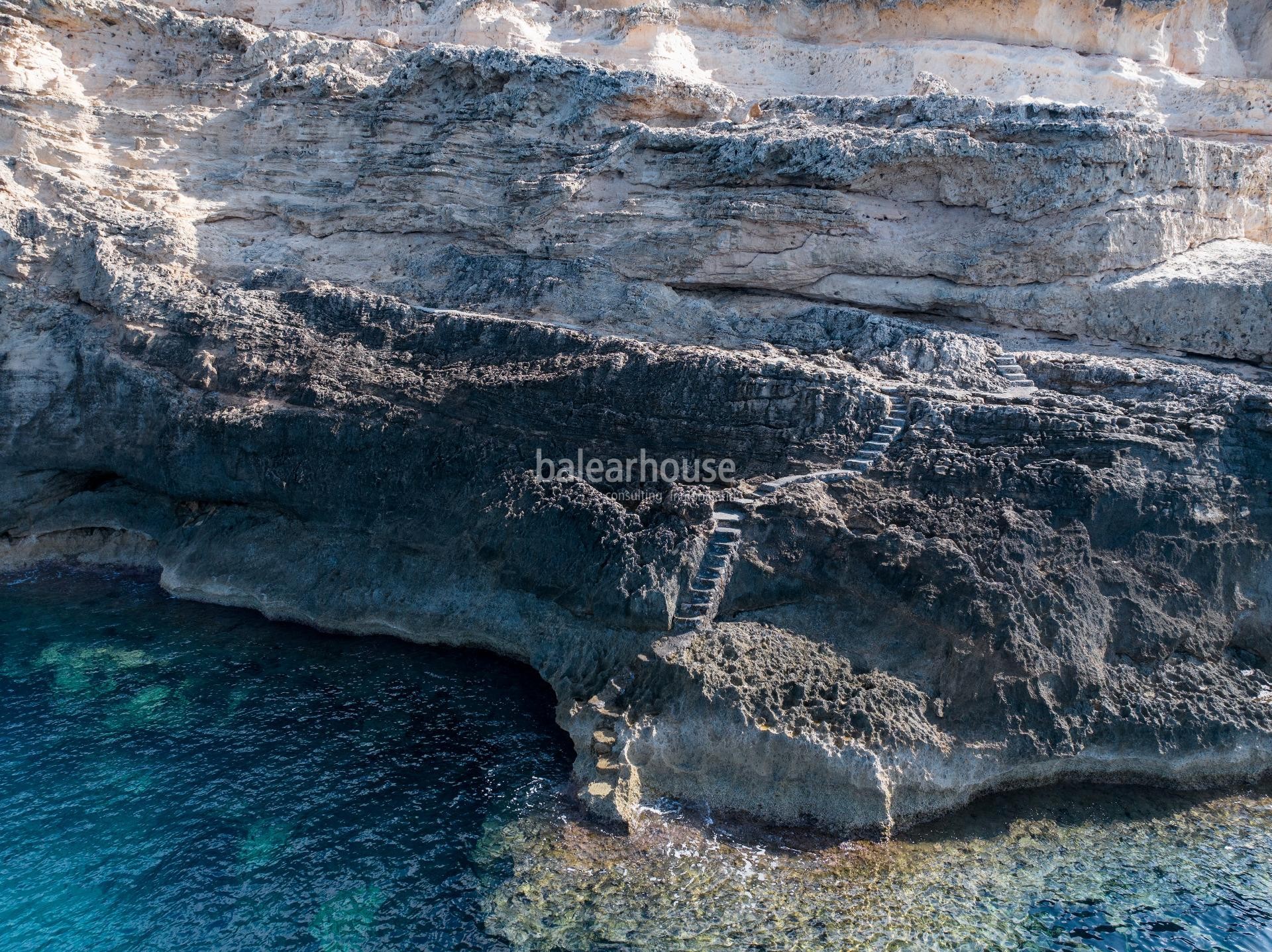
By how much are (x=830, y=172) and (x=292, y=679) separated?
45.3 feet

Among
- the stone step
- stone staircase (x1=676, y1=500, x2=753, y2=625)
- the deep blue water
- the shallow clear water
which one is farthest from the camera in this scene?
the stone step

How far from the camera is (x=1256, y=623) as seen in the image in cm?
1356

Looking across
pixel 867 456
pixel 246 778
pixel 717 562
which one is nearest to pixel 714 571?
pixel 717 562

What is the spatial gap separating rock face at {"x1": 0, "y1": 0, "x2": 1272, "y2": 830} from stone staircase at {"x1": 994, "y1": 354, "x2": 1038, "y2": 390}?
0.21ft

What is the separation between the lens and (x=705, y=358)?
609 inches

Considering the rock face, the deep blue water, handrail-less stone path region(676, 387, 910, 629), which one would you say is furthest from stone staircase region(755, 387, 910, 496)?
the deep blue water

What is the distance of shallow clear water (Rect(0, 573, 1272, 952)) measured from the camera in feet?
35.1

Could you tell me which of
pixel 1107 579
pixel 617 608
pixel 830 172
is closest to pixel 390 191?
pixel 830 172

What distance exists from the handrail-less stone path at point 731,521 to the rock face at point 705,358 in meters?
0.13

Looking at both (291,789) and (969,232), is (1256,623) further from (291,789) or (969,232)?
(291,789)

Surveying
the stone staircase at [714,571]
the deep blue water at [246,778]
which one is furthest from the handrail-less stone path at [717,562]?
the deep blue water at [246,778]

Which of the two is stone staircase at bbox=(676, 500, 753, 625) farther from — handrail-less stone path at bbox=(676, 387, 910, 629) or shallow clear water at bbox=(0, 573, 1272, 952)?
shallow clear water at bbox=(0, 573, 1272, 952)

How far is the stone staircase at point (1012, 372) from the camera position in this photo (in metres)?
15.1

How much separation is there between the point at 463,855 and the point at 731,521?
257 inches
